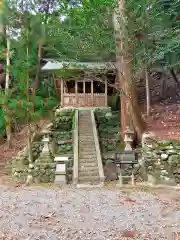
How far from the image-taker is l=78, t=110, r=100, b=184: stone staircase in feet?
35.4

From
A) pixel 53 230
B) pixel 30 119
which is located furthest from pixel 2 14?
pixel 53 230

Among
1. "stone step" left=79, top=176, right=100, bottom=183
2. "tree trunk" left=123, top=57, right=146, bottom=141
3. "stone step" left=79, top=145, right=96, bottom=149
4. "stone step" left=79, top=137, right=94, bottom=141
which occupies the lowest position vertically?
"stone step" left=79, top=176, right=100, bottom=183

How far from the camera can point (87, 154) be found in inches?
495

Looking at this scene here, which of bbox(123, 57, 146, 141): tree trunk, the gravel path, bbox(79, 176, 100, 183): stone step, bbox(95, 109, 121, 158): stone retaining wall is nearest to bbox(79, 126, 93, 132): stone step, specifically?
bbox(95, 109, 121, 158): stone retaining wall

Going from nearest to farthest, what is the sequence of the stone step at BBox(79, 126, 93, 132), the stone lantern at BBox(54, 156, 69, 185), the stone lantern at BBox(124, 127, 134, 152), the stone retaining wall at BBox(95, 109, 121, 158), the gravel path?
the gravel path, the stone lantern at BBox(54, 156, 69, 185), the stone lantern at BBox(124, 127, 134, 152), the stone retaining wall at BBox(95, 109, 121, 158), the stone step at BBox(79, 126, 93, 132)

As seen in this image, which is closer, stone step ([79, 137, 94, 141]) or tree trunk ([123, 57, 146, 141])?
tree trunk ([123, 57, 146, 141])

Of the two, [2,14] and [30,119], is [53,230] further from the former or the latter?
[2,14]

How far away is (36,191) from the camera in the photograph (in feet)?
29.7

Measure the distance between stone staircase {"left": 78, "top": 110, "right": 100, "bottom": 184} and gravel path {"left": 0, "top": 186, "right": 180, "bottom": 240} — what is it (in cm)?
159

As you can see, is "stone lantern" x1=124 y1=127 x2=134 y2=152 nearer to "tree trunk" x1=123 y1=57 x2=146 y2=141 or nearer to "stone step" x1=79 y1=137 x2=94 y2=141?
"tree trunk" x1=123 y1=57 x2=146 y2=141

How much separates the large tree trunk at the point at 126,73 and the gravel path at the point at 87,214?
3940 mm

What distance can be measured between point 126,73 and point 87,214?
704cm

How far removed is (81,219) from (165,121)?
374 inches

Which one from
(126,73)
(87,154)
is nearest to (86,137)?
(87,154)
